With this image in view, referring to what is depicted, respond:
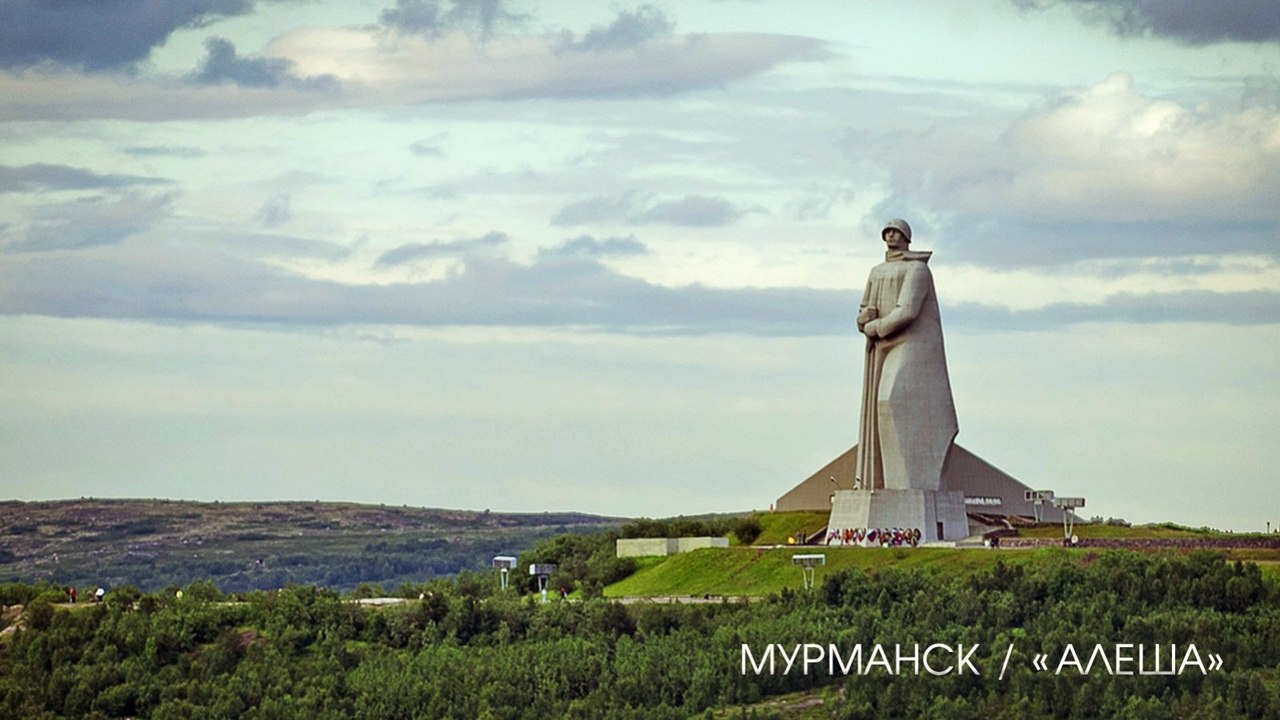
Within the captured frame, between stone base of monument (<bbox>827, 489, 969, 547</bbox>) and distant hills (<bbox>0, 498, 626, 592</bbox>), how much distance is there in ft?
191

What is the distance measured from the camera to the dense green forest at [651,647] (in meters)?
57.3

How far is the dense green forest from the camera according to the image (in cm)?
5734

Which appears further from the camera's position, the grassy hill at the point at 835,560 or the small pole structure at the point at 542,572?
the small pole structure at the point at 542,572

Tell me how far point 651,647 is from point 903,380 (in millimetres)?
13652

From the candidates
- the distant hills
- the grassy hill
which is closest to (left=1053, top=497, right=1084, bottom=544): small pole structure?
the grassy hill

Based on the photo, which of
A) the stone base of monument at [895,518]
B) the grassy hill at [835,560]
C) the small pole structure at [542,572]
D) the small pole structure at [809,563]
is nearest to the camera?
the grassy hill at [835,560]

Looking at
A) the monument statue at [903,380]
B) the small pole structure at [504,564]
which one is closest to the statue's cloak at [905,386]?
the monument statue at [903,380]

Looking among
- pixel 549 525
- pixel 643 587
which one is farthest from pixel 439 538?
pixel 643 587

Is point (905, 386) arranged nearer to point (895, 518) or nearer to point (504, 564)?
point (895, 518)

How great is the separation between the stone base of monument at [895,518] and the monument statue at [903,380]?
0.43 meters

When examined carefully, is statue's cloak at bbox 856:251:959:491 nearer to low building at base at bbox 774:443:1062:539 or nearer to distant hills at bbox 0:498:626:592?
low building at base at bbox 774:443:1062:539

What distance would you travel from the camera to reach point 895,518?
231 ft

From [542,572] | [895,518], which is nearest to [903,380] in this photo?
→ [895,518]

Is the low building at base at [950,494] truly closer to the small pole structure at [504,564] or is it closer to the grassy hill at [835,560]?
the grassy hill at [835,560]
